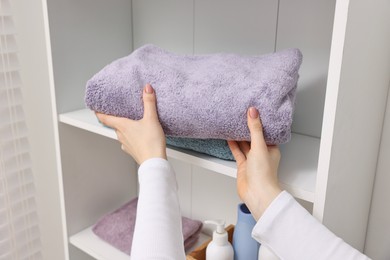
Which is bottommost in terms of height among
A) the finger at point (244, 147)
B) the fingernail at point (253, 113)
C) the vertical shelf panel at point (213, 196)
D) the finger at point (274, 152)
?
the vertical shelf panel at point (213, 196)

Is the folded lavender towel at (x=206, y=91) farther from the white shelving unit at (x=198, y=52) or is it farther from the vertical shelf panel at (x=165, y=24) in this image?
the vertical shelf panel at (x=165, y=24)

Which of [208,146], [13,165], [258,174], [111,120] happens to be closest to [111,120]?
[111,120]

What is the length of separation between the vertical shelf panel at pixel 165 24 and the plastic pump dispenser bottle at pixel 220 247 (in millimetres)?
390

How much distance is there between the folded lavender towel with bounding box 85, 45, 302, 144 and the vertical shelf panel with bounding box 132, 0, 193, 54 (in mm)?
180

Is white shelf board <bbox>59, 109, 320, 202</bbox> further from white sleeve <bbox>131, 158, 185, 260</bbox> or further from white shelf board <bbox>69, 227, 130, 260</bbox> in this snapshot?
white shelf board <bbox>69, 227, 130, 260</bbox>

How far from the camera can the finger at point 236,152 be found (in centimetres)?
61

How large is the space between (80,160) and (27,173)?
0.19 m

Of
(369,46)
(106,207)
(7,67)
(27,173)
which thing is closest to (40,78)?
(7,67)

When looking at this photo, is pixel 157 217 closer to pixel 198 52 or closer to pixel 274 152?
pixel 274 152

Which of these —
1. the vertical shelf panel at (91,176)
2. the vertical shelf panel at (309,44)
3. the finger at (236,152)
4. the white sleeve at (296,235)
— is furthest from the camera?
the vertical shelf panel at (91,176)

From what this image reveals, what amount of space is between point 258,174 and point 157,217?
15cm

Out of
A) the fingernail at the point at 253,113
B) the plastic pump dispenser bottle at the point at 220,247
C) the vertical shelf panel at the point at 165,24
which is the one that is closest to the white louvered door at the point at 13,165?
the vertical shelf panel at the point at 165,24

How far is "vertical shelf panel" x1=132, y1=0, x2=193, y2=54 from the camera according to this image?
2.97 ft

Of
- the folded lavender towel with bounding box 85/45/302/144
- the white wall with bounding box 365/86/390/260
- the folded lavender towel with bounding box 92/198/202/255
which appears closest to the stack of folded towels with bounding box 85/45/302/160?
the folded lavender towel with bounding box 85/45/302/144
